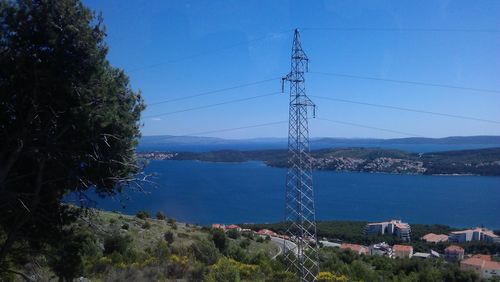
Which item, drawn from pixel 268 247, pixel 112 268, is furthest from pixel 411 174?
pixel 112 268

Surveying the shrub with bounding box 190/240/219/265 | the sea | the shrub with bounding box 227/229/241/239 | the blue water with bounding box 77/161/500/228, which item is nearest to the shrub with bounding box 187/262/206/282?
the shrub with bounding box 190/240/219/265

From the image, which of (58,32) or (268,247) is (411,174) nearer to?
(268,247)

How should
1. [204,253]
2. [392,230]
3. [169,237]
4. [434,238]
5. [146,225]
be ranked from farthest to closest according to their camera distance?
[392,230] < [434,238] < [146,225] < [169,237] < [204,253]

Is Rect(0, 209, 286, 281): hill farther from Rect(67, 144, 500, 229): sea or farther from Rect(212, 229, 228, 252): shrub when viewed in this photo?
Rect(67, 144, 500, 229): sea

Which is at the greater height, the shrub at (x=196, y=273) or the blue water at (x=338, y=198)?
the shrub at (x=196, y=273)

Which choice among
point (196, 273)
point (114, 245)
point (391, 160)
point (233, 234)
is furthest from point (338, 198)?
point (196, 273)

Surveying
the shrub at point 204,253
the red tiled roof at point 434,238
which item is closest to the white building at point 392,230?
the red tiled roof at point 434,238

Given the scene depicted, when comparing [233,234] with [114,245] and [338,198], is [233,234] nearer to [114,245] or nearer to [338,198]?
[114,245]

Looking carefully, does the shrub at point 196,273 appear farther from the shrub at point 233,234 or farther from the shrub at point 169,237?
the shrub at point 233,234
